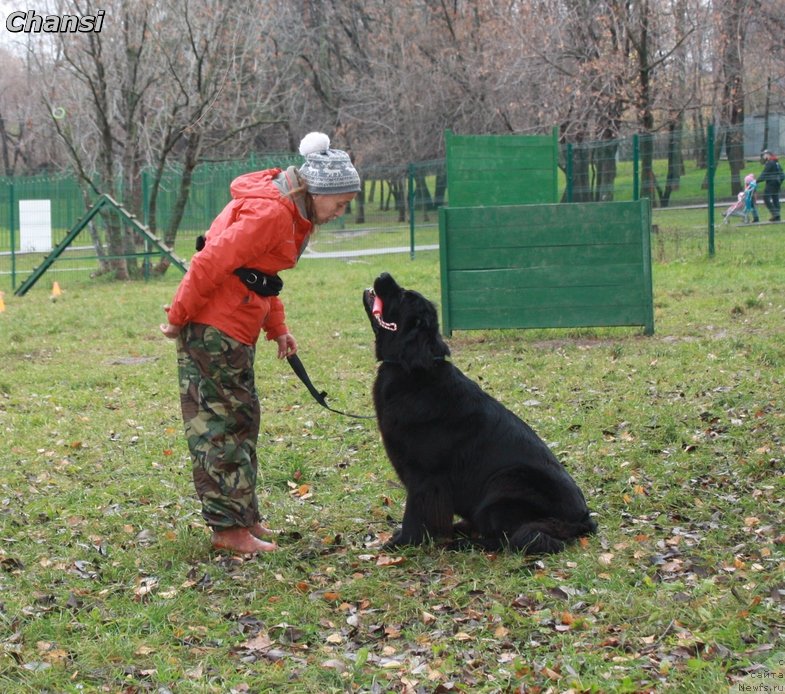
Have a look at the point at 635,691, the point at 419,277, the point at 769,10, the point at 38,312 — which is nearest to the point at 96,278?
the point at 38,312

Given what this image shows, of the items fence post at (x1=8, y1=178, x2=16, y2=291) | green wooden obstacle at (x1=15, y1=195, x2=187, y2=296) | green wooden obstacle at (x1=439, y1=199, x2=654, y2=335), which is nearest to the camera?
green wooden obstacle at (x1=439, y1=199, x2=654, y2=335)

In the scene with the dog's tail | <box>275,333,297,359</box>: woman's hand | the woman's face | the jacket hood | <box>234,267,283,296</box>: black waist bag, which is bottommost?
the dog's tail

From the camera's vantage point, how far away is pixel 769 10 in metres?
28.4

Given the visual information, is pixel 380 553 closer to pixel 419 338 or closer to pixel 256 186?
pixel 419 338

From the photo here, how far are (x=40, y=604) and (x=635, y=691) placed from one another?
258 cm

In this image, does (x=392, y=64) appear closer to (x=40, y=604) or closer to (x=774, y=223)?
(x=774, y=223)

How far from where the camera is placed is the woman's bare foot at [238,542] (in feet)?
15.5

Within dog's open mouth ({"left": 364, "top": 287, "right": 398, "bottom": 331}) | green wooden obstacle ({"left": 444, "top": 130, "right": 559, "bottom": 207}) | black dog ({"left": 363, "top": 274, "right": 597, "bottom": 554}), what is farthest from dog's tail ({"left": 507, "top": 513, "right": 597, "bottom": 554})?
green wooden obstacle ({"left": 444, "top": 130, "right": 559, "bottom": 207})

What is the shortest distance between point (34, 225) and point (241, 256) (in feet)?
57.9

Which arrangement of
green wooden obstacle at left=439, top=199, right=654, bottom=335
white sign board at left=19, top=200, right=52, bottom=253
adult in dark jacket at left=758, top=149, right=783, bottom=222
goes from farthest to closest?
white sign board at left=19, top=200, right=52, bottom=253, adult in dark jacket at left=758, top=149, right=783, bottom=222, green wooden obstacle at left=439, top=199, right=654, bottom=335

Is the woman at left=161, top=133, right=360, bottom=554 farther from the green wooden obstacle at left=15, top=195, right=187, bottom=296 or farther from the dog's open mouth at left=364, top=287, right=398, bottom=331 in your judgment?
the green wooden obstacle at left=15, top=195, right=187, bottom=296

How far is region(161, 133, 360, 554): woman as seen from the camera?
4.34 meters

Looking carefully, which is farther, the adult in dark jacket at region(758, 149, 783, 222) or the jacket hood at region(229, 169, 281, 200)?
the adult in dark jacket at region(758, 149, 783, 222)

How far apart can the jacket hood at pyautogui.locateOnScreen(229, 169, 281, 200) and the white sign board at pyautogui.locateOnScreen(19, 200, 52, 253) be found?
17.2 metres
